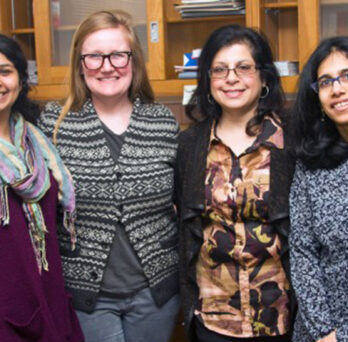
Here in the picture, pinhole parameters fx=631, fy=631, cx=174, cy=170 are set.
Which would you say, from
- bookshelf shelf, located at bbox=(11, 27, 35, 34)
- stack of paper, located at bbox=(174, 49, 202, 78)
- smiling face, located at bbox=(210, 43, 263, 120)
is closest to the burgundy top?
smiling face, located at bbox=(210, 43, 263, 120)

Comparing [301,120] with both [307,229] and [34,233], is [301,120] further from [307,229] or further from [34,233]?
[34,233]

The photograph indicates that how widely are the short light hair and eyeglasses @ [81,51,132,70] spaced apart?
5 cm

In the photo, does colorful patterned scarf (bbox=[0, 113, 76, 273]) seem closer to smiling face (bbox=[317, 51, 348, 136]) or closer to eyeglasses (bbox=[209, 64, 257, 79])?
eyeglasses (bbox=[209, 64, 257, 79])

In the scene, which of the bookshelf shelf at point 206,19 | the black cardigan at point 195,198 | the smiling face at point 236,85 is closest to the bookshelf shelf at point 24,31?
the bookshelf shelf at point 206,19

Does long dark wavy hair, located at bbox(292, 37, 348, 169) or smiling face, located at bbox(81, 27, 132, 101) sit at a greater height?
smiling face, located at bbox(81, 27, 132, 101)

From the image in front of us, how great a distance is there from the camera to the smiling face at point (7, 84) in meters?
1.73

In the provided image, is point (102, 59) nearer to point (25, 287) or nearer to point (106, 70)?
point (106, 70)

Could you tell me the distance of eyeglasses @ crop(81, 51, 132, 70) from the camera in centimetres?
194

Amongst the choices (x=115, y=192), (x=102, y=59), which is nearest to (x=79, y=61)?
(x=102, y=59)

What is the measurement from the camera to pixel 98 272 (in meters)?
1.89

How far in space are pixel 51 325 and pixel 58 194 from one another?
372 mm

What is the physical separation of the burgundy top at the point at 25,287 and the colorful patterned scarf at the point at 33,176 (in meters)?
0.03

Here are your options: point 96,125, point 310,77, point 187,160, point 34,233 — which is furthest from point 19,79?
point 310,77

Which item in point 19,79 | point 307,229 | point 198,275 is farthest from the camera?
point 198,275
